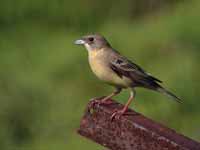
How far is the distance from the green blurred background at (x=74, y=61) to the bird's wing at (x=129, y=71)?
5.46 ft

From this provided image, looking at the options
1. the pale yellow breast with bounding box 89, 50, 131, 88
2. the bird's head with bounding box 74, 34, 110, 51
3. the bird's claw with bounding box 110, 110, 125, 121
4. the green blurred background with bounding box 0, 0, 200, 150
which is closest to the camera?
the bird's claw with bounding box 110, 110, 125, 121

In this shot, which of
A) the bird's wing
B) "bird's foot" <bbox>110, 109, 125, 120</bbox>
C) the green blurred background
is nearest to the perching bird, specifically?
the bird's wing

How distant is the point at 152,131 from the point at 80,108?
4925 mm

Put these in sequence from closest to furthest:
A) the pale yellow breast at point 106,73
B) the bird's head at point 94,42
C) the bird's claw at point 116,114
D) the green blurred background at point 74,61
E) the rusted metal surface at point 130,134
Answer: the rusted metal surface at point 130,134 < the bird's claw at point 116,114 < the pale yellow breast at point 106,73 < the bird's head at point 94,42 < the green blurred background at point 74,61

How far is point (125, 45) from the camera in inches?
363

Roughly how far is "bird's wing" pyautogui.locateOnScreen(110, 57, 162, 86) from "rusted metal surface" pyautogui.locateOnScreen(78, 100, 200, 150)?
84.3 inches

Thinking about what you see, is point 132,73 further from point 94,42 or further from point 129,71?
point 94,42

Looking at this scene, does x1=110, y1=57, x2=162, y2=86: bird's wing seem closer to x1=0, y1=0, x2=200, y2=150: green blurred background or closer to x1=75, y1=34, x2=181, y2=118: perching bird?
x1=75, y1=34, x2=181, y2=118: perching bird

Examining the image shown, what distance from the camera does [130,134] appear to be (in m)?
2.98

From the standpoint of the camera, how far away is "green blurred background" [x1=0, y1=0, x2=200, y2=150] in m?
7.39

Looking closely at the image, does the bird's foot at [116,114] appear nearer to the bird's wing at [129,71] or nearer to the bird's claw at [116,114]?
the bird's claw at [116,114]

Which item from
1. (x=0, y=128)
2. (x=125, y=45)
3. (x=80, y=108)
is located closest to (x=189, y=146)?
(x=0, y=128)

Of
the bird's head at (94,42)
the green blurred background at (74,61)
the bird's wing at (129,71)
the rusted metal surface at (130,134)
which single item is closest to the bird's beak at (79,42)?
the bird's head at (94,42)

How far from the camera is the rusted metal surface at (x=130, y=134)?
2.87m
